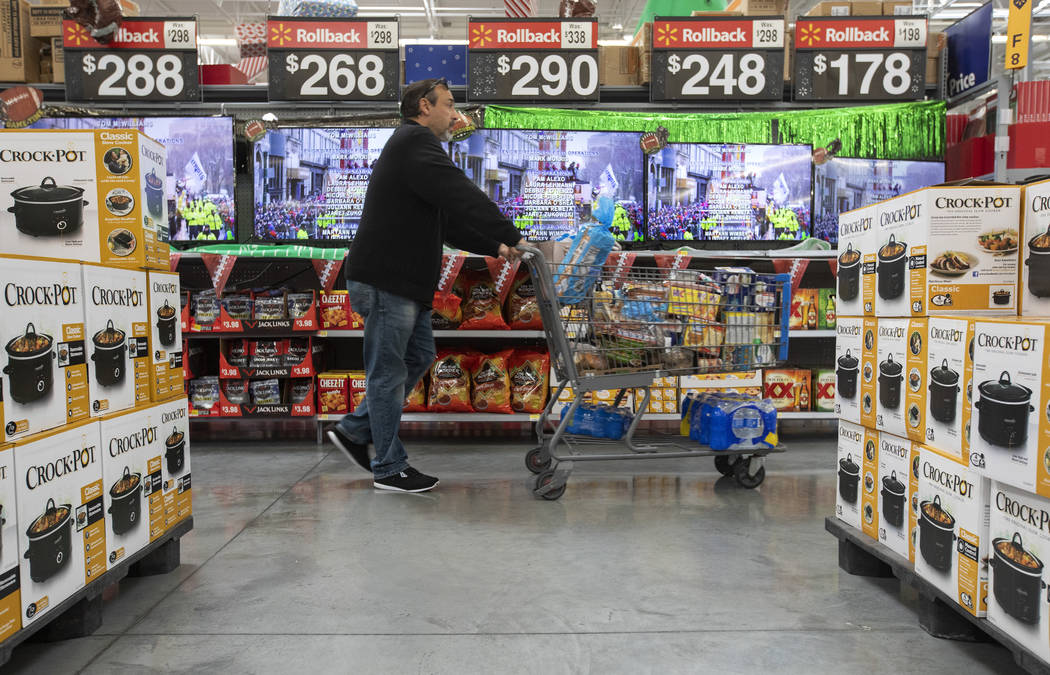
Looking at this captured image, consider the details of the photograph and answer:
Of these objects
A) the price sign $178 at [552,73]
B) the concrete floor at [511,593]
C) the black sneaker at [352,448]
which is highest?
the price sign $178 at [552,73]

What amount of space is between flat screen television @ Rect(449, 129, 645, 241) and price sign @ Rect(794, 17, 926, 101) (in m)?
1.38

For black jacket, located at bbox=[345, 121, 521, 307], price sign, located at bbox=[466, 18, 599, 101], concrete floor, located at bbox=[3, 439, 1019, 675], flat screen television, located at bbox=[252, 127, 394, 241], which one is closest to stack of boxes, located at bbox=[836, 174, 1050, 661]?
concrete floor, located at bbox=[3, 439, 1019, 675]

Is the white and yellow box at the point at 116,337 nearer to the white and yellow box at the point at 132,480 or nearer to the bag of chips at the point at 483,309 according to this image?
the white and yellow box at the point at 132,480

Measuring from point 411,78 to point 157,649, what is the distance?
4391mm

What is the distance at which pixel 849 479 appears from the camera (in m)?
2.34

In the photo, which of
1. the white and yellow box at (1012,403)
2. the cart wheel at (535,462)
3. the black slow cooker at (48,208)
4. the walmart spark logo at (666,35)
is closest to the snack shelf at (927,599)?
the white and yellow box at (1012,403)

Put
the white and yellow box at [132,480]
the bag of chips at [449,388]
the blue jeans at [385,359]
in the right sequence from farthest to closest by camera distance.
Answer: the bag of chips at [449,388] < the blue jeans at [385,359] < the white and yellow box at [132,480]

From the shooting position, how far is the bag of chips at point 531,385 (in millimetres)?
4555

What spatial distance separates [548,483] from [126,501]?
5.63ft

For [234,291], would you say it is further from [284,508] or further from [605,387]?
[605,387]

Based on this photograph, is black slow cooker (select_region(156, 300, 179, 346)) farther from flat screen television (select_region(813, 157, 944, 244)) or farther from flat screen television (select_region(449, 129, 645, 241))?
flat screen television (select_region(813, 157, 944, 244))

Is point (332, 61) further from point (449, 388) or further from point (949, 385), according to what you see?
point (949, 385)

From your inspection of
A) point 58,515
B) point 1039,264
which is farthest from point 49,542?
point 1039,264

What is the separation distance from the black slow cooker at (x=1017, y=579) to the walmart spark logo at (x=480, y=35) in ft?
15.1
